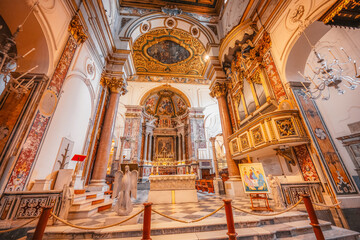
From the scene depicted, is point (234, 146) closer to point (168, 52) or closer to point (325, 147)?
point (325, 147)

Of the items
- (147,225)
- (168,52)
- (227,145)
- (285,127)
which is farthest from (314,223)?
(168,52)

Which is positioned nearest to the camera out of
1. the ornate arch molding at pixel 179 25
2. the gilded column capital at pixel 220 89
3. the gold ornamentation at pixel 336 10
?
the gold ornamentation at pixel 336 10

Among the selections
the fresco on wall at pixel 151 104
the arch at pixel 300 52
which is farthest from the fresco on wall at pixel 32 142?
the fresco on wall at pixel 151 104

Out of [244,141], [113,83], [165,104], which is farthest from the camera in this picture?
[165,104]

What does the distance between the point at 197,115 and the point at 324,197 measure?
481 inches

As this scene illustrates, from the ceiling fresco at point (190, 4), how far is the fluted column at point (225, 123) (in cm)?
615

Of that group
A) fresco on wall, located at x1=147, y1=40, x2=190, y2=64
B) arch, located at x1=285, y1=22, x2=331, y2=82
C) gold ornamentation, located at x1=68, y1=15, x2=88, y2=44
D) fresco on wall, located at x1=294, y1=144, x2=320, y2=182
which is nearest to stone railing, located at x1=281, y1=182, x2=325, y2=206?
fresco on wall, located at x1=294, y1=144, x2=320, y2=182

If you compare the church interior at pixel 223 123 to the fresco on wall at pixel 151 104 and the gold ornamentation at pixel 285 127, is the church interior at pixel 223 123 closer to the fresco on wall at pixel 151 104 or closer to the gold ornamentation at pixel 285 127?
the gold ornamentation at pixel 285 127

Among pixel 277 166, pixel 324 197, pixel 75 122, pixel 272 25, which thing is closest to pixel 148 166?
pixel 75 122

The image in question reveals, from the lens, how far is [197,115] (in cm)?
1551

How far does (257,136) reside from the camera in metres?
4.97

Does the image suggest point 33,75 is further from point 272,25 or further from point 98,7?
point 272,25

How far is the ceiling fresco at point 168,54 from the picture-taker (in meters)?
11.8

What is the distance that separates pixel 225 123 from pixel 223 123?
0.14 meters
